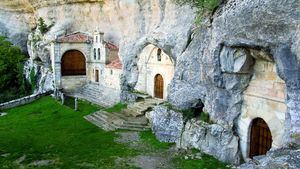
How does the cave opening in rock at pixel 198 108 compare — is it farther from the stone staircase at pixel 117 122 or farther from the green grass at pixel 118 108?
the green grass at pixel 118 108

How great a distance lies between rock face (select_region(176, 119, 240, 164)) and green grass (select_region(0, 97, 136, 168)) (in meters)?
3.25

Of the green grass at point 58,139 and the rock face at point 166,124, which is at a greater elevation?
the rock face at point 166,124

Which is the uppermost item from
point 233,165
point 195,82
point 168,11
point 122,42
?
point 168,11

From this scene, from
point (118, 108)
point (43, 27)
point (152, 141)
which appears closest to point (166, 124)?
point (152, 141)

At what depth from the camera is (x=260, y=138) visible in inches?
583

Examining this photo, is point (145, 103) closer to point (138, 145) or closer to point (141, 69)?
point (141, 69)

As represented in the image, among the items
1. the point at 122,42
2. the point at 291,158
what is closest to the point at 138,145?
the point at 291,158

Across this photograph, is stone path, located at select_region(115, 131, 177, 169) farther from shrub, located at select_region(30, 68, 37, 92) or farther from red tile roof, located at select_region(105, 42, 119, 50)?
shrub, located at select_region(30, 68, 37, 92)

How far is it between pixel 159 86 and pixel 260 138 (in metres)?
11.2

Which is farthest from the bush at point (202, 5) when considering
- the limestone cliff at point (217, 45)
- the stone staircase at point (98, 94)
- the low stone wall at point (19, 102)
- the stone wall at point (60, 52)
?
the low stone wall at point (19, 102)

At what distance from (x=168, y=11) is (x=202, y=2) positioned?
5.28 metres

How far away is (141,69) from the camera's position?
26.5 m

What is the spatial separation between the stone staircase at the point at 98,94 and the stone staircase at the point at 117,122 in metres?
4.20

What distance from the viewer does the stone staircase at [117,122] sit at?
21.0 m
